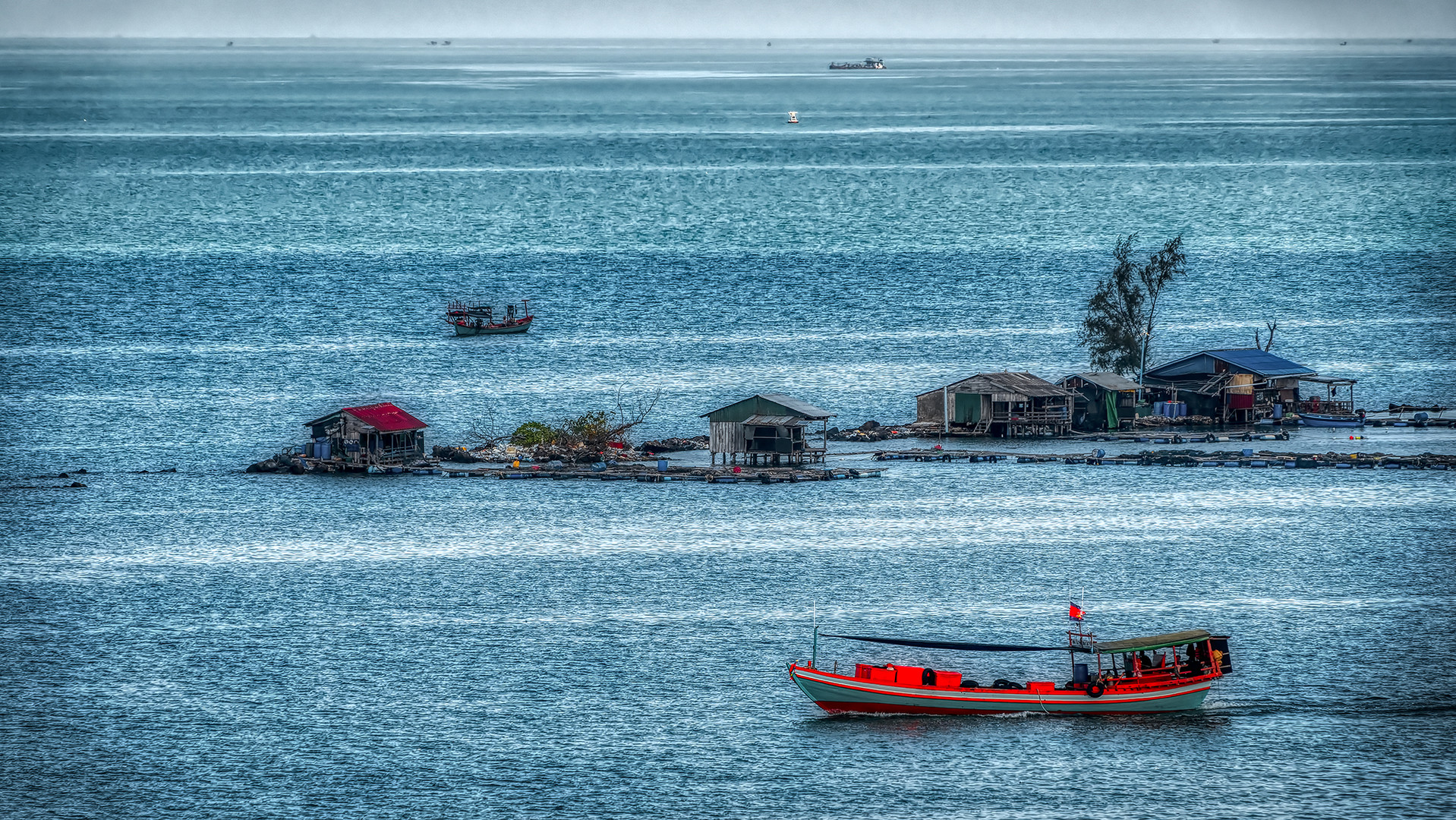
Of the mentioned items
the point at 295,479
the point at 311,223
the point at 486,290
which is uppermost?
the point at 311,223

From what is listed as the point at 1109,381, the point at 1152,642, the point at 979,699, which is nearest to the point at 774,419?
the point at 1109,381

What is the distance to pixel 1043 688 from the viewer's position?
56.5 metres

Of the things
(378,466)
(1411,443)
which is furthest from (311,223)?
(1411,443)

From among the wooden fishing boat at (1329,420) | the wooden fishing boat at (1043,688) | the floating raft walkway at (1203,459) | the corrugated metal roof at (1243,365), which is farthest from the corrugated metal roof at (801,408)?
the wooden fishing boat at (1043,688)

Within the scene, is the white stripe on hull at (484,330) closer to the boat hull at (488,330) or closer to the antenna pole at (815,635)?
the boat hull at (488,330)

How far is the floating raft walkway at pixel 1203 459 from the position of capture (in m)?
87.3

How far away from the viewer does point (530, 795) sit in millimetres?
51000

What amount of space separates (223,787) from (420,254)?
11696 cm

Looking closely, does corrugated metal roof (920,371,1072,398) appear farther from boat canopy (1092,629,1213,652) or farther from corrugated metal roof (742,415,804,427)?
boat canopy (1092,629,1213,652)

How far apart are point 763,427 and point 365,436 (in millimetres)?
19408

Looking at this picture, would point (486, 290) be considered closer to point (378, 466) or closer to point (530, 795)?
point (378, 466)

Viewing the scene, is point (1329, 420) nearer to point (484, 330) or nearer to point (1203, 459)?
point (1203, 459)

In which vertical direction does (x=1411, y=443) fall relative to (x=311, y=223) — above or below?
below

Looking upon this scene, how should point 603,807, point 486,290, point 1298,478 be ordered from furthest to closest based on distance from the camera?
point 486,290 < point 1298,478 < point 603,807
